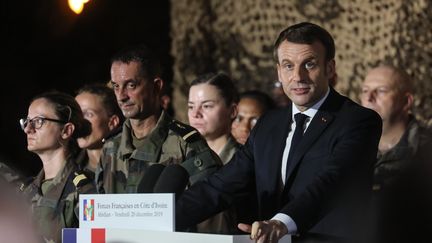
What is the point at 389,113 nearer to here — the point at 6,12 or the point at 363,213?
the point at 363,213

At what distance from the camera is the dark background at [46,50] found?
25.5 ft

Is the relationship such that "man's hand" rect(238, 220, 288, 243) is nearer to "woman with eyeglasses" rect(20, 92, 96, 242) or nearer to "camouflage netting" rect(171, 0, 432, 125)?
"woman with eyeglasses" rect(20, 92, 96, 242)

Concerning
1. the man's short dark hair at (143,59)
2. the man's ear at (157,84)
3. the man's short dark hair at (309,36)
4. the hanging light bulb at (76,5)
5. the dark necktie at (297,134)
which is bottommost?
the dark necktie at (297,134)

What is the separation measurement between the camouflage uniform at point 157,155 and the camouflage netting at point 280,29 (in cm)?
271

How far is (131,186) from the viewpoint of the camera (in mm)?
4723

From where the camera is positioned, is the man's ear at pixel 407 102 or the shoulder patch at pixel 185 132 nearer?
the shoulder patch at pixel 185 132

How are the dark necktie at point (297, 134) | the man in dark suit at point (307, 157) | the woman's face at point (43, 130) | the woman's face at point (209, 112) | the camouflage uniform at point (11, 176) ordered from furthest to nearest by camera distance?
1. the woman's face at point (209, 112)
2. the camouflage uniform at point (11, 176)
3. the woman's face at point (43, 130)
4. the dark necktie at point (297, 134)
5. the man in dark suit at point (307, 157)

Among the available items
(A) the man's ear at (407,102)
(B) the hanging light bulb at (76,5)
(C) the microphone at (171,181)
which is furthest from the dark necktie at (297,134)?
(B) the hanging light bulb at (76,5)

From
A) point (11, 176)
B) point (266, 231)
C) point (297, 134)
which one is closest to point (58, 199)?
point (11, 176)

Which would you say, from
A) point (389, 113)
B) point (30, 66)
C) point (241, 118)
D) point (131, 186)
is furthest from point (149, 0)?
point (131, 186)

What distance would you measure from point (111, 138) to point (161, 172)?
4.60 feet

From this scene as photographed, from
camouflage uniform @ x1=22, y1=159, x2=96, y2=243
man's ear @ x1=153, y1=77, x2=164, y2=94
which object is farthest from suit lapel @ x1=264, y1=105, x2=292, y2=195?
camouflage uniform @ x1=22, y1=159, x2=96, y2=243

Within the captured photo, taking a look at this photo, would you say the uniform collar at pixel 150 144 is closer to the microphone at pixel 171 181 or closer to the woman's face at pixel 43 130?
the woman's face at pixel 43 130

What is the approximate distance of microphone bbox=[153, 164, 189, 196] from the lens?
3.51 m
